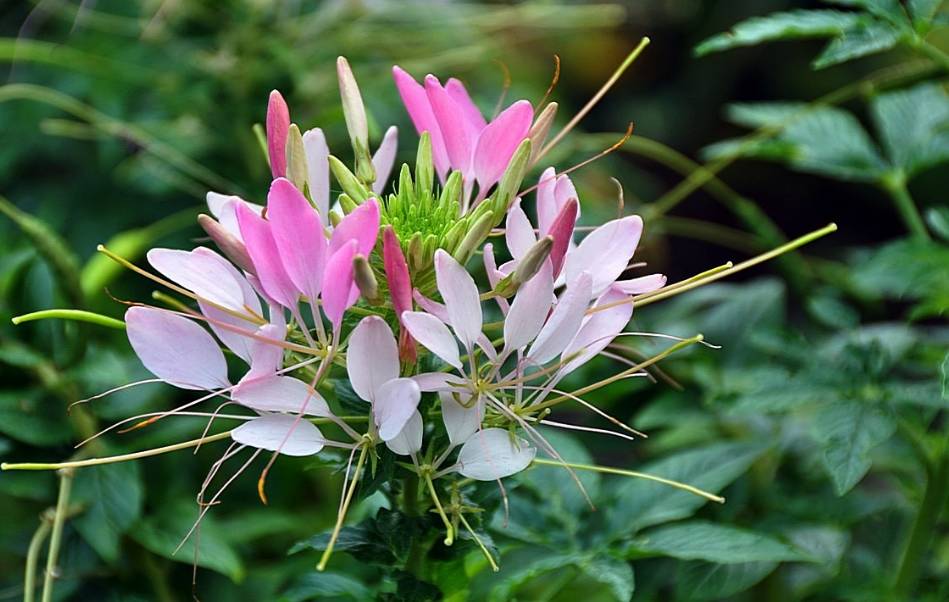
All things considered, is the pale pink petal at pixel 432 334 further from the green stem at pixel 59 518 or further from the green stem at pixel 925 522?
the green stem at pixel 925 522

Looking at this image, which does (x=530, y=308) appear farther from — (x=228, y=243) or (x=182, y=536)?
(x=182, y=536)

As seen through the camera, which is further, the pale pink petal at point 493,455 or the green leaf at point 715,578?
the green leaf at point 715,578

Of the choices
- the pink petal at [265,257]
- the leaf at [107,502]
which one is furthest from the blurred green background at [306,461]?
the pink petal at [265,257]

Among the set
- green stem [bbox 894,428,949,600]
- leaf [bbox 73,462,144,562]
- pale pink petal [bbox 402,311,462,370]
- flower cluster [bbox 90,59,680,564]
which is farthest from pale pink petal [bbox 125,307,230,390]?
green stem [bbox 894,428,949,600]

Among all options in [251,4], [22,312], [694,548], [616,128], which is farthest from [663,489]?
[616,128]

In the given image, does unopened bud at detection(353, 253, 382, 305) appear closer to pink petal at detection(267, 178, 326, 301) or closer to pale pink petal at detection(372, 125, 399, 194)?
pink petal at detection(267, 178, 326, 301)
